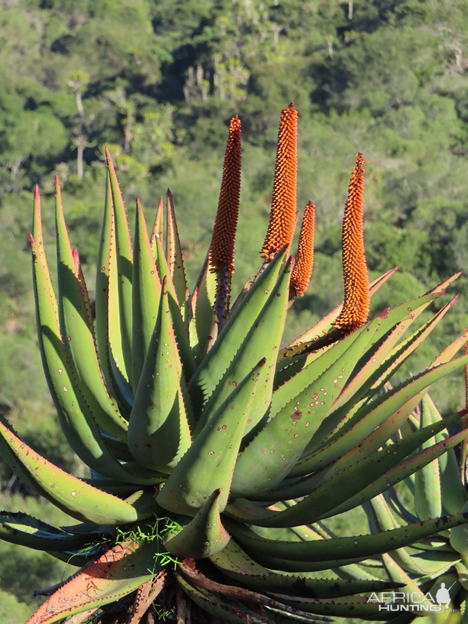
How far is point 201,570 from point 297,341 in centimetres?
82

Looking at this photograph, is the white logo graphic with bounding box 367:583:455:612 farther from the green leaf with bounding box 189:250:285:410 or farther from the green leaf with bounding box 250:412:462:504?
the green leaf with bounding box 189:250:285:410

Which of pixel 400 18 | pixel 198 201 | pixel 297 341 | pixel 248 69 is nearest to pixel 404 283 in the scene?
pixel 198 201

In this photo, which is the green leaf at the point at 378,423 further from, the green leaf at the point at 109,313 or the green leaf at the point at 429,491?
the green leaf at the point at 429,491

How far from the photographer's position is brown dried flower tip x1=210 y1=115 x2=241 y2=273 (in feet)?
8.43

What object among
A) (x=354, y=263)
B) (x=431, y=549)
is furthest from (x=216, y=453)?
(x=431, y=549)

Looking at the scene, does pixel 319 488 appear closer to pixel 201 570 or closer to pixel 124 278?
pixel 201 570

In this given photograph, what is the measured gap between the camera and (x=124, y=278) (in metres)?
2.76

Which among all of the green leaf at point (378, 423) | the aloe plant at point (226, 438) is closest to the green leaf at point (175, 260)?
the aloe plant at point (226, 438)

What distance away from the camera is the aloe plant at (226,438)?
6.96ft

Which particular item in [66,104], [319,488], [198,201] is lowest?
[319,488]

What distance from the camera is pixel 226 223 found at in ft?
8.58

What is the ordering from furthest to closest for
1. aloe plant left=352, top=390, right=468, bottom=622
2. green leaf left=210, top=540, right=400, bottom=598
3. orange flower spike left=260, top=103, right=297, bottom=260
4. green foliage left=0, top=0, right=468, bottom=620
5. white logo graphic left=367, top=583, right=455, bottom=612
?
green foliage left=0, top=0, right=468, bottom=620
aloe plant left=352, top=390, right=468, bottom=622
orange flower spike left=260, top=103, right=297, bottom=260
white logo graphic left=367, top=583, right=455, bottom=612
green leaf left=210, top=540, right=400, bottom=598

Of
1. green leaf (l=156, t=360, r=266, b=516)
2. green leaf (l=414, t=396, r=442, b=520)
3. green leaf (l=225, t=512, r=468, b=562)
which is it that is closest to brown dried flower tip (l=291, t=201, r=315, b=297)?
green leaf (l=156, t=360, r=266, b=516)

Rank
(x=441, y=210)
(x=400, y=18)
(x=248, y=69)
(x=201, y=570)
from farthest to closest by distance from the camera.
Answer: (x=400, y=18) → (x=248, y=69) → (x=441, y=210) → (x=201, y=570)
